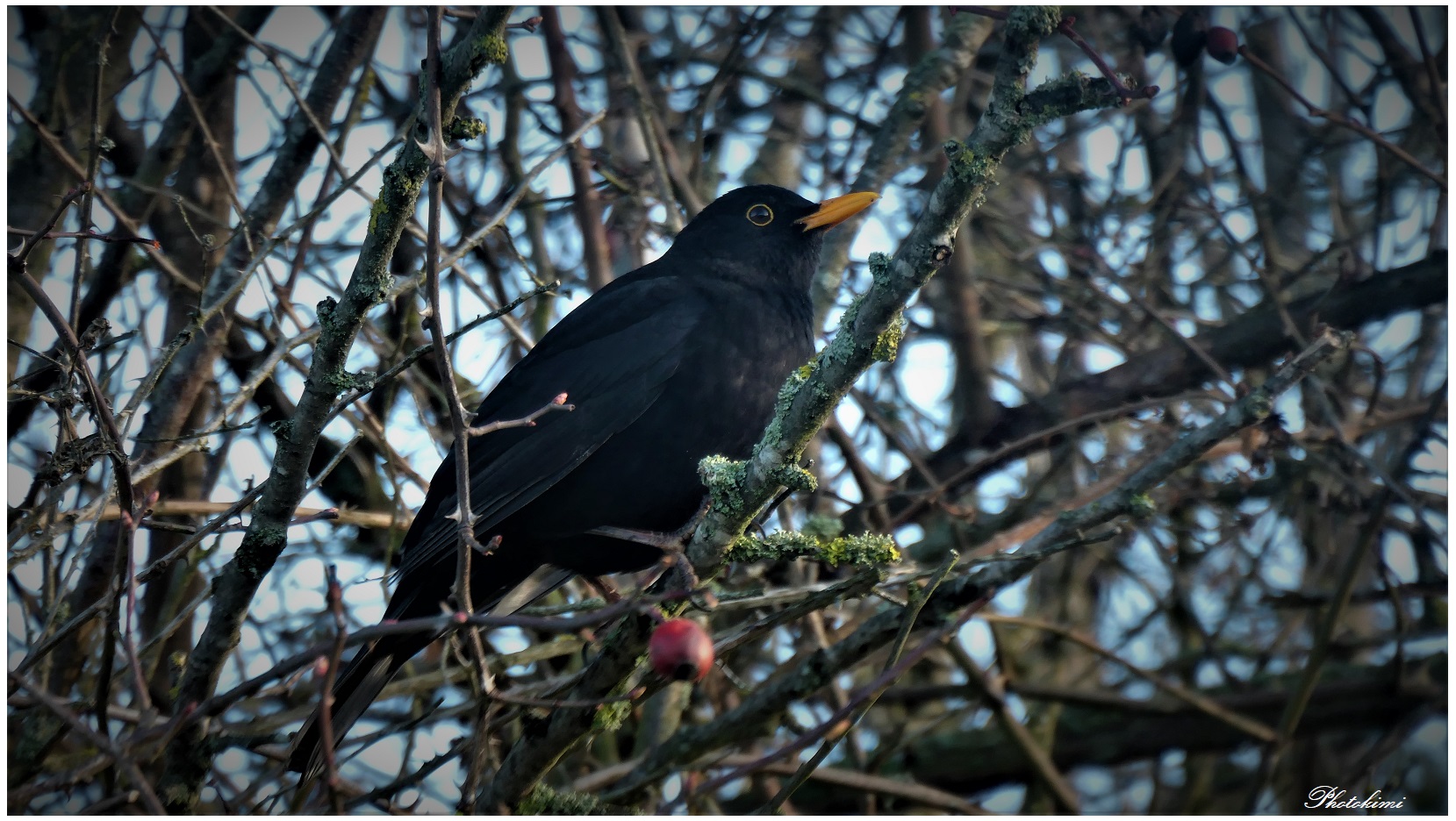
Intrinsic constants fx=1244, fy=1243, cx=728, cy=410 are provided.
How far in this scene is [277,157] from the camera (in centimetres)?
432

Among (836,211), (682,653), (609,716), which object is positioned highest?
(836,211)

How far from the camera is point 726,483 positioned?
100 inches

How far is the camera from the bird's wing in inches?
143

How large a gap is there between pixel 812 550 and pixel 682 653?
767 millimetres

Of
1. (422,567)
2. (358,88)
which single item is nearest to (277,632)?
(422,567)

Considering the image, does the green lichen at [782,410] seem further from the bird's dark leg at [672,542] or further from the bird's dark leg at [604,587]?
the bird's dark leg at [604,587]

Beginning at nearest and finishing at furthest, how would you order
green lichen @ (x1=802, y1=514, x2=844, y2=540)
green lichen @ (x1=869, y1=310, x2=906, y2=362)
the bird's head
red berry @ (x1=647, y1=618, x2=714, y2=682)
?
red berry @ (x1=647, y1=618, x2=714, y2=682), green lichen @ (x1=869, y1=310, x2=906, y2=362), green lichen @ (x1=802, y1=514, x2=844, y2=540), the bird's head

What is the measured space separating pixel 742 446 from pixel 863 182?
5.07 feet

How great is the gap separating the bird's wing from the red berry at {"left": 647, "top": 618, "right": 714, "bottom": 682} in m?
1.47

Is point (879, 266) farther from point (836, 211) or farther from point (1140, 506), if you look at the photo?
point (836, 211)

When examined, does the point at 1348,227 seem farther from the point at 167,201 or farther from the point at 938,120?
the point at 167,201

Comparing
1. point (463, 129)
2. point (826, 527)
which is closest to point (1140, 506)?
point (826, 527)

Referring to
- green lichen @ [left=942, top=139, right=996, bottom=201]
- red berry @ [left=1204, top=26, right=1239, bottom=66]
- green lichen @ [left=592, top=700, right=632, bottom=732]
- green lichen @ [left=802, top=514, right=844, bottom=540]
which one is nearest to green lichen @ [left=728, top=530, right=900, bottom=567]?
green lichen @ [left=592, top=700, right=632, bottom=732]

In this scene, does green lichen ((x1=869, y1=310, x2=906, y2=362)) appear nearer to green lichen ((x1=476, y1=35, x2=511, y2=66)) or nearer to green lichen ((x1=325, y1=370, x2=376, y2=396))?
green lichen ((x1=476, y1=35, x2=511, y2=66))
